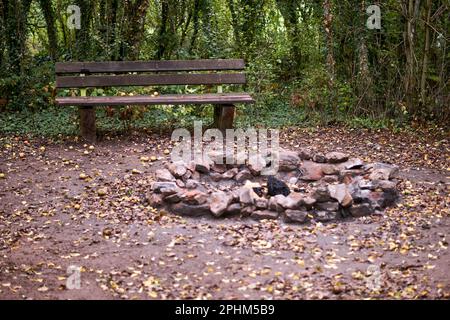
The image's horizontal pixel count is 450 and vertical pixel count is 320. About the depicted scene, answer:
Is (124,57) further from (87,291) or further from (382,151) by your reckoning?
(87,291)

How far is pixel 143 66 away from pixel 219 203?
3.58 metres

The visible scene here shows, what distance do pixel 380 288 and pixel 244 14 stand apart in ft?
26.3

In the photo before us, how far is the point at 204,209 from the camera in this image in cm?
577

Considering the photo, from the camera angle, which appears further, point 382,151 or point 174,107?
point 174,107

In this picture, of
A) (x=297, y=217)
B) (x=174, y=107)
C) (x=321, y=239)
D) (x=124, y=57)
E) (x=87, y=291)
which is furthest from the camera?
(x=124, y=57)

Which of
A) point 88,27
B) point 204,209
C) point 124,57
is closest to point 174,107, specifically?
point 124,57

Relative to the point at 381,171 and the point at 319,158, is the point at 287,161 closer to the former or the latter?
the point at 319,158

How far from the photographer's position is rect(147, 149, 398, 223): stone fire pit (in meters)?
5.77

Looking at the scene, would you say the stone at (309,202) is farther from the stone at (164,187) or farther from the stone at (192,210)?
the stone at (164,187)

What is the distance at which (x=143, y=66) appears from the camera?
8.70 metres

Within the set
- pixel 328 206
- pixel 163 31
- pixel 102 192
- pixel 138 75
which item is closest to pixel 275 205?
pixel 328 206

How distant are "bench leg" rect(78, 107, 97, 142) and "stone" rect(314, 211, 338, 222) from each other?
3.55 m

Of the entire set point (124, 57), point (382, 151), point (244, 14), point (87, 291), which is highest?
point (244, 14)

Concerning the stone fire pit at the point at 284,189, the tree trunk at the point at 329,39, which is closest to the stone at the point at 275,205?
the stone fire pit at the point at 284,189
